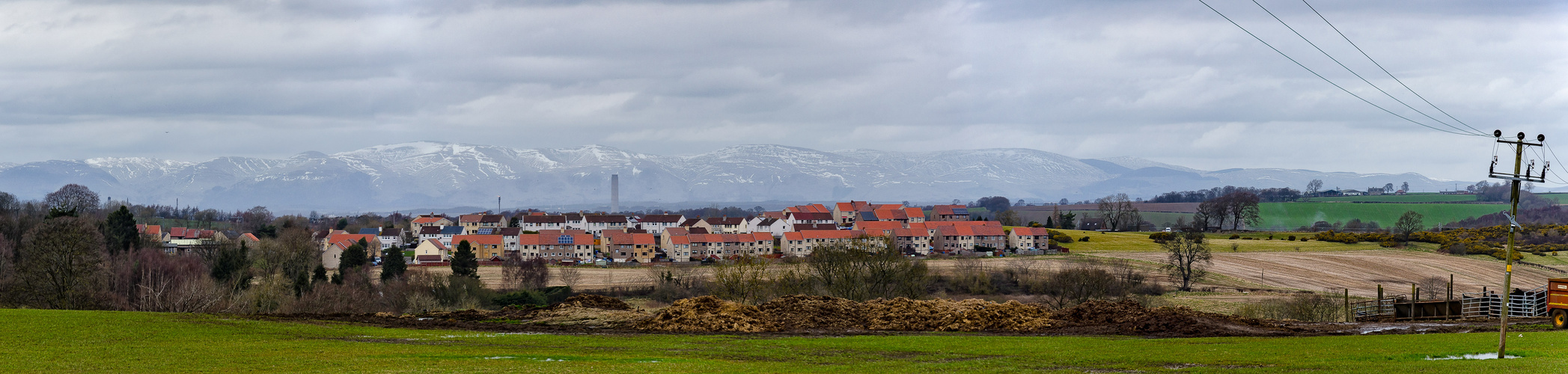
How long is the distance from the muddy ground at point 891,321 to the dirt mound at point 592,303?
66cm

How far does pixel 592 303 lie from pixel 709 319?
25.5ft

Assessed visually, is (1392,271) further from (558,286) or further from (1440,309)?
(558,286)

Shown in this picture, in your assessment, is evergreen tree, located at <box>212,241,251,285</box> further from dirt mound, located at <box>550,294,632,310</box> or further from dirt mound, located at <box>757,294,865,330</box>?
dirt mound, located at <box>757,294,865,330</box>

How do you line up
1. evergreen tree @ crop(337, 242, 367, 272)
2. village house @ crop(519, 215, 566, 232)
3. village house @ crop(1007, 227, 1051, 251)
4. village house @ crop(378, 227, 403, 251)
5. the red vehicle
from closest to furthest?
the red vehicle, evergreen tree @ crop(337, 242, 367, 272), village house @ crop(1007, 227, 1051, 251), village house @ crop(378, 227, 403, 251), village house @ crop(519, 215, 566, 232)

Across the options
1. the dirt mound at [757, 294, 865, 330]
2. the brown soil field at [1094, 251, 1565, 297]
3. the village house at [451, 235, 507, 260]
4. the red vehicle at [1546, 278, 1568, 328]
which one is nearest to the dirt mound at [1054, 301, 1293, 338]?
the dirt mound at [757, 294, 865, 330]

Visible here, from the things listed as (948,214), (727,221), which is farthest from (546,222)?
(948,214)

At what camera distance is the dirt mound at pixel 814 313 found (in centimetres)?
3622

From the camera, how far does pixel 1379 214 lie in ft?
611

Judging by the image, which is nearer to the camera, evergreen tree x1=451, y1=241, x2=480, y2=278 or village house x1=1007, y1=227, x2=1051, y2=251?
evergreen tree x1=451, y1=241, x2=480, y2=278

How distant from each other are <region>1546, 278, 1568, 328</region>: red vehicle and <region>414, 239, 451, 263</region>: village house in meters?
114

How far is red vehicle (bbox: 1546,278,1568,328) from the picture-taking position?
3209 centimetres

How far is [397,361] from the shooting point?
22453 millimetres

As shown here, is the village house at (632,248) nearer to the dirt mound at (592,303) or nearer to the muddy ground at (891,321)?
the dirt mound at (592,303)

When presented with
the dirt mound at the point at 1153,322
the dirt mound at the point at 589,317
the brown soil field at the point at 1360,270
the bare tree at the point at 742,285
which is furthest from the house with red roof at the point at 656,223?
the dirt mound at the point at 1153,322
